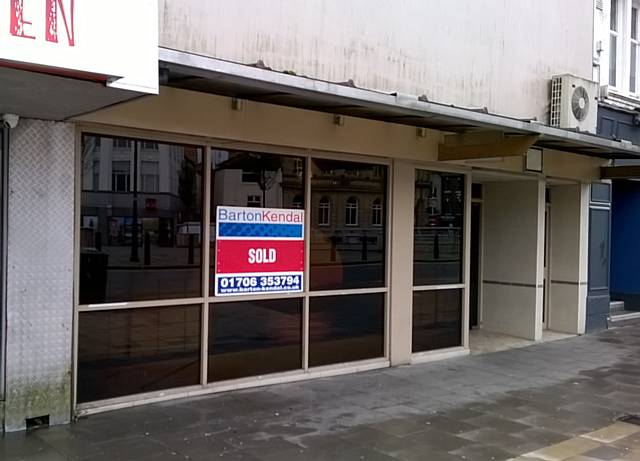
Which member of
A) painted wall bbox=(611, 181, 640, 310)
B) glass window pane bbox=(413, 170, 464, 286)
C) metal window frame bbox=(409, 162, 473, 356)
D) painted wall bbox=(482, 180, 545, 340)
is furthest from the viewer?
painted wall bbox=(611, 181, 640, 310)

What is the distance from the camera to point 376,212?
8172 mm

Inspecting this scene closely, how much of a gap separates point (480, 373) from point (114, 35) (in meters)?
6.12

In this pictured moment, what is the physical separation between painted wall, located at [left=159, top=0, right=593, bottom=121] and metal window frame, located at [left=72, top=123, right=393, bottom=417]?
33.6 inches

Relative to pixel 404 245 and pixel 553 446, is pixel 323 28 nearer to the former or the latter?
pixel 404 245

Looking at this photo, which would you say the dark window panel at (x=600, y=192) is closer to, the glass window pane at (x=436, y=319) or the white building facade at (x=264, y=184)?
the white building facade at (x=264, y=184)

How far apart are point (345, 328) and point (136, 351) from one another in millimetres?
2639

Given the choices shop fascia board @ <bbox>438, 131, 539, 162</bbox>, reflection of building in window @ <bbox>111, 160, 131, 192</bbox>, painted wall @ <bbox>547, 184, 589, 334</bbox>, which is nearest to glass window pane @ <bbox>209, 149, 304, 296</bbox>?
reflection of building in window @ <bbox>111, 160, 131, 192</bbox>

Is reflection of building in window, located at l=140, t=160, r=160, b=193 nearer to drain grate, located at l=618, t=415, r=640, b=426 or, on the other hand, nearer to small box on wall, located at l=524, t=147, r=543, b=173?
drain grate, located at l=618, t=415, r=640, b=426

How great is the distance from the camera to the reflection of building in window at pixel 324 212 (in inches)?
301

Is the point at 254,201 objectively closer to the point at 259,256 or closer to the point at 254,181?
the point at 254,181

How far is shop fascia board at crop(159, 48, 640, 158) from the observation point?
4871 millimetres

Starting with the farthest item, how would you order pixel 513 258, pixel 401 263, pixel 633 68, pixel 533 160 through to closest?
1. pixel 633 68
2. pixel 513 258
3. pixel 533 160
4. pixel 401 263

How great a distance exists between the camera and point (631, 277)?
1352 centimetres

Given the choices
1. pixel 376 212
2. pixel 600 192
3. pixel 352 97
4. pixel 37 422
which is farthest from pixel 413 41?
pixel 37 422
